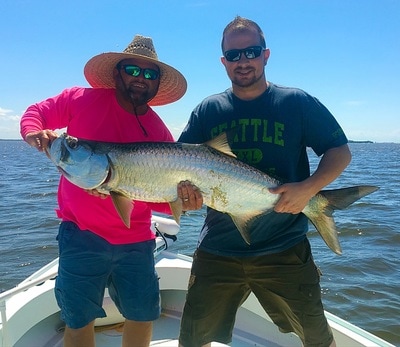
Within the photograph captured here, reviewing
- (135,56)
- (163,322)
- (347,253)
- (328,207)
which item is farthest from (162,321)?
(347,253)

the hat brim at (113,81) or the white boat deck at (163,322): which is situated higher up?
the hat brim at (113,81)

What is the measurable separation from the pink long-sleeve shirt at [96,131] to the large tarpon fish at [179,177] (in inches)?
10.7

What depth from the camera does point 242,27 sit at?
3.25 metres

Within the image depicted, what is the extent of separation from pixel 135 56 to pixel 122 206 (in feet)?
4.13

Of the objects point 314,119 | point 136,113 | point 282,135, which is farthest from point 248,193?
point 136,113

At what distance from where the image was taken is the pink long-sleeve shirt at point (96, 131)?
3285 mm

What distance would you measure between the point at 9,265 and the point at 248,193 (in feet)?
26.6

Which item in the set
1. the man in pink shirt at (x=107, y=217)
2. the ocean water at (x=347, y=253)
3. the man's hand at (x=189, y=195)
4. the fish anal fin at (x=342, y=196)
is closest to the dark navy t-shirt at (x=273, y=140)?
the fish anal fin at (x=342, y=196)

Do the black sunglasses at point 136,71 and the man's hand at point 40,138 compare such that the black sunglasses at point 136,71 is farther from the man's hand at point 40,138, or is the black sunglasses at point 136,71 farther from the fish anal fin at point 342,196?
the fish anal fin at point 342,196

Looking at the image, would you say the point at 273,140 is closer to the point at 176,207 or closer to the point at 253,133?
the point at 253,133

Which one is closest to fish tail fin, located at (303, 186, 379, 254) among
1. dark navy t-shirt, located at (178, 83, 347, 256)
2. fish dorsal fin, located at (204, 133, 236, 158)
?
dark navy t-shirt, located at (178, 83, 347, 256)

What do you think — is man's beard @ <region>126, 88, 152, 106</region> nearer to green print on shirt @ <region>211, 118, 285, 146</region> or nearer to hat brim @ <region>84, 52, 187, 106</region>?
hat brim @ <region>84, 52, 187, 106</region>

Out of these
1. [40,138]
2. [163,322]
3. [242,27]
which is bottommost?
[163,322]

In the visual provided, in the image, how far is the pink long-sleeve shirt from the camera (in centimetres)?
329
